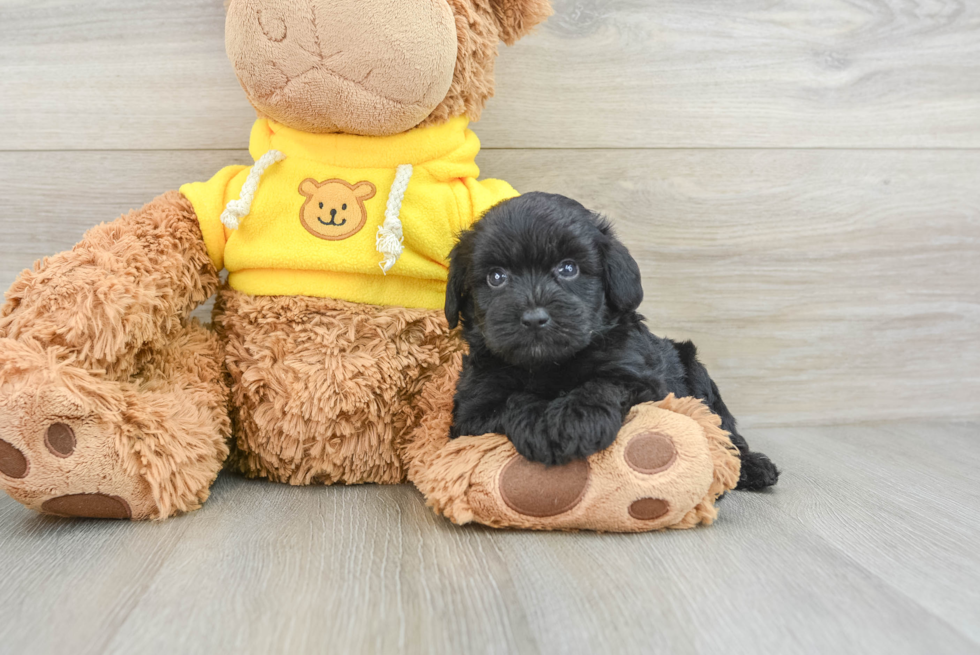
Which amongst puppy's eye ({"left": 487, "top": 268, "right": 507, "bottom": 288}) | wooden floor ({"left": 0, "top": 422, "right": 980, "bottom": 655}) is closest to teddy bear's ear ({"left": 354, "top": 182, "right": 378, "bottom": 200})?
puppy's eye ({"left": 487, "top": 268, "right": 507, "bottom": 288})

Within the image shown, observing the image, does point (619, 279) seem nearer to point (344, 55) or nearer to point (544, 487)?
point (544, 487)

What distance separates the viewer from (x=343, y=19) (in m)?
1.25

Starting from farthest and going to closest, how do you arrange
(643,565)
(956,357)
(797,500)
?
(956,357)
(797,500)
(643,565)

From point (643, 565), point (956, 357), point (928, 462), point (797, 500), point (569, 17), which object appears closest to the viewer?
point (643, 565)

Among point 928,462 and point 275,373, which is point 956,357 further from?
point 275,373

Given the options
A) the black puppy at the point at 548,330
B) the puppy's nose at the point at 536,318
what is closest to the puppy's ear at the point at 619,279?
the black puppy at the point at 548,330

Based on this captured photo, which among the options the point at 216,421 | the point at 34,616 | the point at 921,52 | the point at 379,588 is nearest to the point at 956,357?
the point at 921,52

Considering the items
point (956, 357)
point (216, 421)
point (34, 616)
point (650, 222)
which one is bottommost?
point (34, 616)

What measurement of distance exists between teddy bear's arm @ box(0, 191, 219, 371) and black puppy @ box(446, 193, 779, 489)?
0.55 metres

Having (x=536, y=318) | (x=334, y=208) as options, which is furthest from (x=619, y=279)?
(x=334, y=208)

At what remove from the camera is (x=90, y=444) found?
1154 millimetres

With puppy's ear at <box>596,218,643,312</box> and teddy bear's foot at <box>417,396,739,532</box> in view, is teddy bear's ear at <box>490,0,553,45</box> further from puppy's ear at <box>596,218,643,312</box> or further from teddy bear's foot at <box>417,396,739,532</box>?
teddy bear's foot at <box>417,396,739,532</box>

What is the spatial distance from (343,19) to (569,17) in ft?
2.44

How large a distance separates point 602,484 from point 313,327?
649 millimetres
